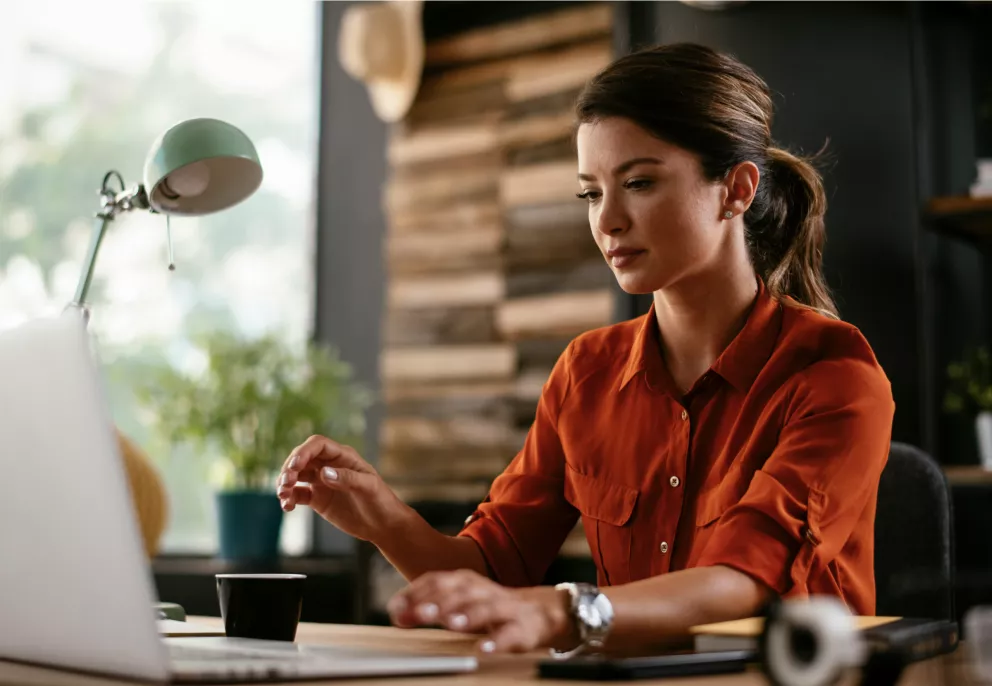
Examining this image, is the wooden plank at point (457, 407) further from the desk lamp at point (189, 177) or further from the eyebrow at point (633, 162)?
the eyebrow at point (633, 162)

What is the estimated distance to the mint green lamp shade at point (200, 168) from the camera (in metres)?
1.55

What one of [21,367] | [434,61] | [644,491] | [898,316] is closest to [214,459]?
[434,61]

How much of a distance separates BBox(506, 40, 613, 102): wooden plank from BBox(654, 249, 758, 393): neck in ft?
6.02

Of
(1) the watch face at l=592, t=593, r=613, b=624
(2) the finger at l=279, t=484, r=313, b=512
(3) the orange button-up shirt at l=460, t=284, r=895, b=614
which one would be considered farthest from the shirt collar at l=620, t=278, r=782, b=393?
(1) the watch face at l=592, t=593, r=613, b=624

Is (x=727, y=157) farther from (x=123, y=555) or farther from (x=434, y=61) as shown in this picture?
(x=434, y=61)

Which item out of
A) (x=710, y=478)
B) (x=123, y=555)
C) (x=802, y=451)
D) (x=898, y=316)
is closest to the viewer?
(x=123, y=555)

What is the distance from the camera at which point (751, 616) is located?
121 cm

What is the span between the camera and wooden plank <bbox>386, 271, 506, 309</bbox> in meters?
3.63

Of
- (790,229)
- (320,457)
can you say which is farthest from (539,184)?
(320,457)

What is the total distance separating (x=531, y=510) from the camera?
1.70 m

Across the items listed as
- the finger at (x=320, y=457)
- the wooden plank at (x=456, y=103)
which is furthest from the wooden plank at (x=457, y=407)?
the finger at (x=320, y=457)

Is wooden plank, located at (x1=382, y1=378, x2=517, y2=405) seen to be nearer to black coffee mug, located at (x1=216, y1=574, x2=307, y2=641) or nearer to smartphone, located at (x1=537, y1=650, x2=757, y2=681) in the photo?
black coffee mug, located at (x1=216, y1=574, x2=307, y2=641)

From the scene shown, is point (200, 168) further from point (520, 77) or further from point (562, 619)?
point (520, 77)

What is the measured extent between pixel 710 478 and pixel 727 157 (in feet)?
1.44
